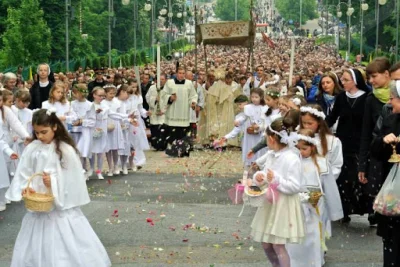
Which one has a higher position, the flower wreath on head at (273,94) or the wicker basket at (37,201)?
the flower wreath on head at (273,94)

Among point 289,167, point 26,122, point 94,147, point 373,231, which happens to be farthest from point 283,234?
point 94,147

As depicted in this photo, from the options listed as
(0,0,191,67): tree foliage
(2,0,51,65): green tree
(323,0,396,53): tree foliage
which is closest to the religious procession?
(2,0,51,65): green tree

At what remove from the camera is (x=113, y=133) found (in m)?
19.0

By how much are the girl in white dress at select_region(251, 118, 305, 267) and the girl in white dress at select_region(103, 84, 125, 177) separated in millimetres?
9799

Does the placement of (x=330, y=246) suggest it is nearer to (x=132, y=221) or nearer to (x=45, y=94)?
(x=132, y=221)

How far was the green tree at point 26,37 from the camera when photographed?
44.6 m

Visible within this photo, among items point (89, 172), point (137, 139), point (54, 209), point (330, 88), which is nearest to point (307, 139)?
point (54, 209)

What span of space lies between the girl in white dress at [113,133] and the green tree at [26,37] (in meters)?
26.0

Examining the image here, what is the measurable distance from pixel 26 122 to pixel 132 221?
336 centimetres

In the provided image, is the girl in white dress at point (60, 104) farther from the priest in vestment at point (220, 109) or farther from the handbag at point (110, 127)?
the priest in vestment at point (220, 109)

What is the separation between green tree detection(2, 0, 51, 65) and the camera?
1754 inches

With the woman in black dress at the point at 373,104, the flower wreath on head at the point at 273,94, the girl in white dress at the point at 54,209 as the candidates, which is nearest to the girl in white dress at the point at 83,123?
the flower wreath on head at the point at 273,94

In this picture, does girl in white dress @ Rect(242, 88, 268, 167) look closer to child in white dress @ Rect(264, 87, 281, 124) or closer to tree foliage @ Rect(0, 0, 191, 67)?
child in white dress @ Rect(264, 87, 281, 124)

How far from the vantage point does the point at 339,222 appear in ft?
44.0
